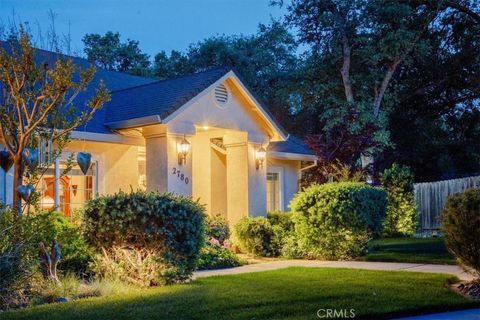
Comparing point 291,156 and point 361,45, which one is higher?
point 361,45

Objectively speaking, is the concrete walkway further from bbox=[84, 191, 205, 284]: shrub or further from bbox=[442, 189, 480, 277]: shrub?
bbox=[442, 189, 480, 277]: shrub

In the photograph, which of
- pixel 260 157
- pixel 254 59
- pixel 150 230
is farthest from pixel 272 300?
pixel 254 59

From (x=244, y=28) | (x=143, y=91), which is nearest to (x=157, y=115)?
(x=143, y=91)

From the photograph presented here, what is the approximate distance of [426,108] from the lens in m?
30.1

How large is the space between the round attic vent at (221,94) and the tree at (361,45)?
31.2ft

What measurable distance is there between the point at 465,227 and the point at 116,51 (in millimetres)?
32113

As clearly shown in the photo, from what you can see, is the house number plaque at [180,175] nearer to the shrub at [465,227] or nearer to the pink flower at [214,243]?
the pink flower at [214,243]

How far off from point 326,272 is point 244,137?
6.38m

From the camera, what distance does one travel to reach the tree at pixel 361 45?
24.6 m

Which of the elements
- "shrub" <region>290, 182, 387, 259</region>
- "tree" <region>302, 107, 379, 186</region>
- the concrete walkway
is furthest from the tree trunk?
"tree" <region>302, 107, 379, 186</region>

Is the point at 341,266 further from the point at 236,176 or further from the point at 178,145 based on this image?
the point at 236,176

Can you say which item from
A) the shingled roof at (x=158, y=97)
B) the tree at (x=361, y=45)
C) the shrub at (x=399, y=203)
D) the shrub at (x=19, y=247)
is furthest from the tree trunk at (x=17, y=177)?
the tree at (x=361, y=45)

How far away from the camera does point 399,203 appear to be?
21656 millimetres

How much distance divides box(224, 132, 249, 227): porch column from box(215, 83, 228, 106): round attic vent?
3.63ft
